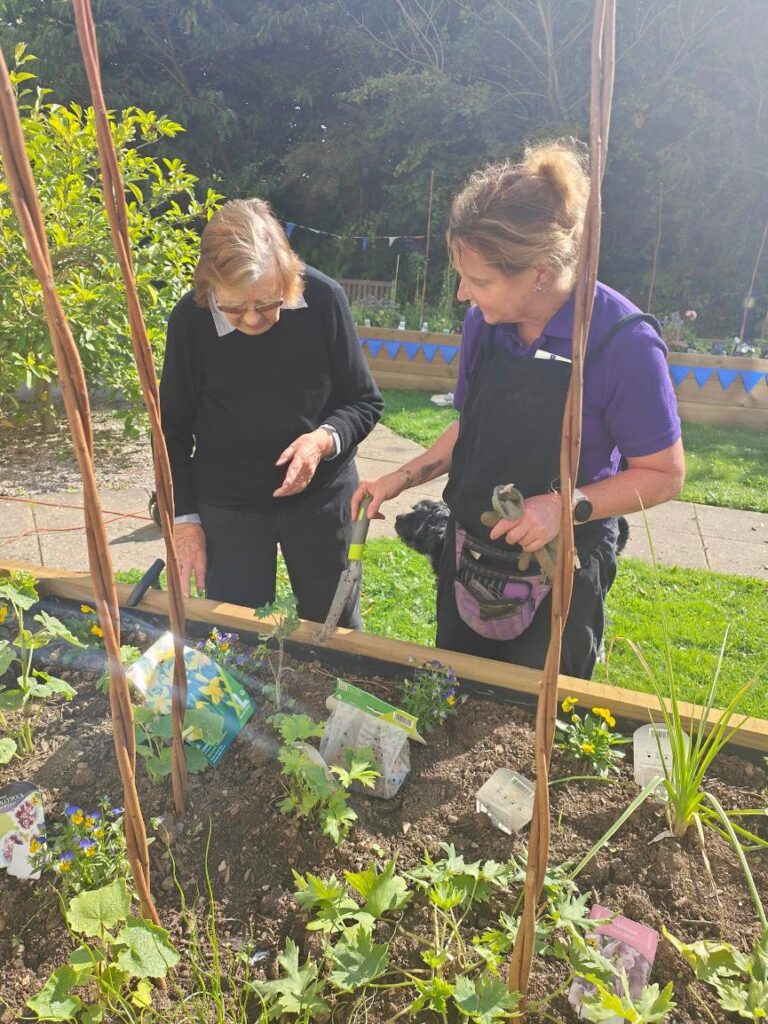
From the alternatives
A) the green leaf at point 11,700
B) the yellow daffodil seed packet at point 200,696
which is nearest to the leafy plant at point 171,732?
the yellow daffodil seed packet at point 200,696

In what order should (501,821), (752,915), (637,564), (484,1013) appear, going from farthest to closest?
(637,564)
(501,821)
(752,915)
(484,1013)

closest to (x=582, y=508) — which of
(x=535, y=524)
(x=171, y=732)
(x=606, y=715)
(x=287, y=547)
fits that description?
(x=535, y=524)

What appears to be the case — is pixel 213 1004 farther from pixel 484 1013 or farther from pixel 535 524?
pixel 535 524

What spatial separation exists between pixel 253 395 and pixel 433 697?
0.94m

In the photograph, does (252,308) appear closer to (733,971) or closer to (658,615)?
(733,971)

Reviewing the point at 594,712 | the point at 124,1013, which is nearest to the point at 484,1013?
the point at 124,1013

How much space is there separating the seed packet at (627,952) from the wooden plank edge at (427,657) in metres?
0.39

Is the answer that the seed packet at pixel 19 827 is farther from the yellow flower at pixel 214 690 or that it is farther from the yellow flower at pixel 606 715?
the yellow flower at pixel 606 715

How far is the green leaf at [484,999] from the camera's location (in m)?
0.85

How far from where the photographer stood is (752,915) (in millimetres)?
1149

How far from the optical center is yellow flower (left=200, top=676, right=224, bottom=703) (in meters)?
1.36

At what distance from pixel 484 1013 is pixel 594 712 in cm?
71

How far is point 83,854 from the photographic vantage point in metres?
1.15

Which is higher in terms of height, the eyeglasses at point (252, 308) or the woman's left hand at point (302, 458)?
the eyeglasses at point (252, 308)
